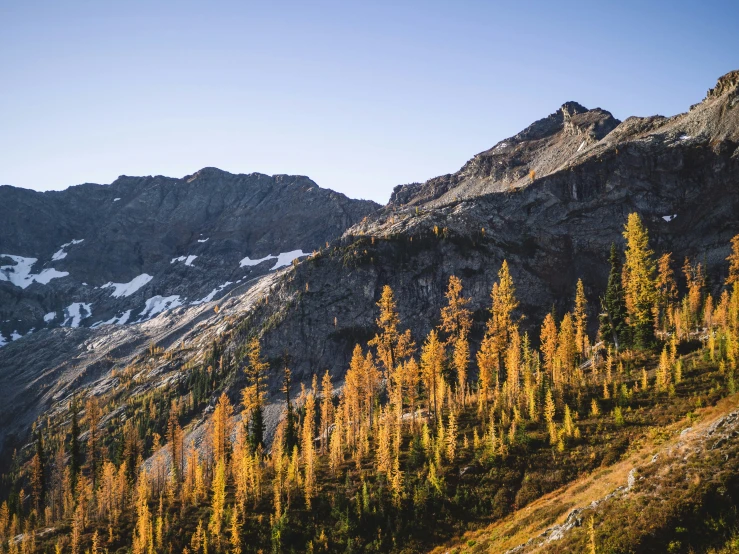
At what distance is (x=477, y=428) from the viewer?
7131cm

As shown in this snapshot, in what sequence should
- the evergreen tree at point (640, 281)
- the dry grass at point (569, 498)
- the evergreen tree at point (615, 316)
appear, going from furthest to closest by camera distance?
the evergreen tree at point (615, 316)
the evergreen tree at point (640, 281)
the dry grass at point (569, 498)

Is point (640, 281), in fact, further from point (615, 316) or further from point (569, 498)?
point (569, 498)

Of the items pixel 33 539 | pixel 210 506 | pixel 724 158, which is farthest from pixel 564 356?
pixel 724 158

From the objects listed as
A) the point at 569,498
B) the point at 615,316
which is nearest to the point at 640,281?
the point at 615,316

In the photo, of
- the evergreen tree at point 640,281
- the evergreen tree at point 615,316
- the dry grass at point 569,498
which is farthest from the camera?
the evergreen tree at point 615,316

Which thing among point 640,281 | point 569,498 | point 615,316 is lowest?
point 569,498

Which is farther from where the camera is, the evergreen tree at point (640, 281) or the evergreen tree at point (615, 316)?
the evergreen tree at point (615, 316)

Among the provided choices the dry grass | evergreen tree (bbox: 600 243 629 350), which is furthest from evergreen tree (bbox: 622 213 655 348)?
the dry grass

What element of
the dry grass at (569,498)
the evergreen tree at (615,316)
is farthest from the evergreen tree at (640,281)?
the dry grass at (569,498)

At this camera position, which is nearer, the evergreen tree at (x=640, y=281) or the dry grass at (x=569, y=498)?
the dry grass at (x=569, y=498)

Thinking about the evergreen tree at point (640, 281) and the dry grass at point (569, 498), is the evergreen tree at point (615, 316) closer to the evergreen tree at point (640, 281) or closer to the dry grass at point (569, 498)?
the evergreen tree at point (640, 281)

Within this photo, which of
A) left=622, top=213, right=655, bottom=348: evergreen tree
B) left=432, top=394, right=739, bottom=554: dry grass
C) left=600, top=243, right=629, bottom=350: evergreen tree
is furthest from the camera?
left=600, top=243, right=629, bottom=350: evergreen tree

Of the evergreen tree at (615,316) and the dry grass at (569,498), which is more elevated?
the evergreen tree at (615,316)

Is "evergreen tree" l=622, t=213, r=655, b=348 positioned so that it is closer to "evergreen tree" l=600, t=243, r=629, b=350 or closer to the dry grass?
"evergreen tree" l=600, t=243, r=629, b=350
